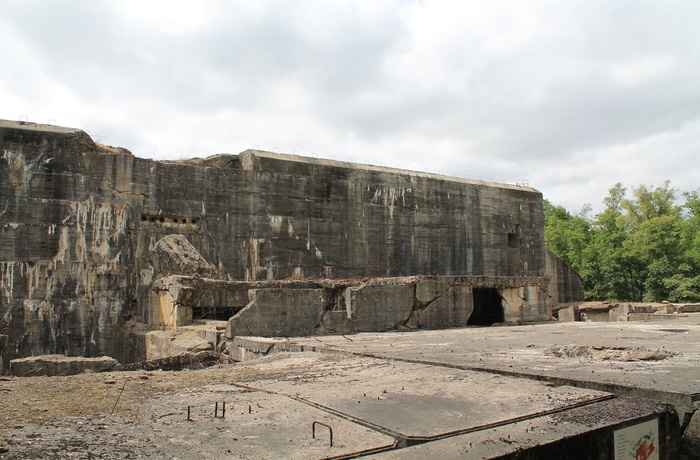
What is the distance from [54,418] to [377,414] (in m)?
1.81

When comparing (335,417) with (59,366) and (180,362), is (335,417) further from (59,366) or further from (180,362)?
(59,366)

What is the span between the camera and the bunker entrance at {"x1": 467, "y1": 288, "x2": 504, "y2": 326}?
14133 millimetres

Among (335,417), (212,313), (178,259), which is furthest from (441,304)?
(335,417)

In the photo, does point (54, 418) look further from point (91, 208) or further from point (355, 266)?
point (355, 266)

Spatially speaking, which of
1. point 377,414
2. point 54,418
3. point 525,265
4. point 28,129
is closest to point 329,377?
point 377,414

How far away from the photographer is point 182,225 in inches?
577

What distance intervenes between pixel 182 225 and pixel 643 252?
21.5 meters

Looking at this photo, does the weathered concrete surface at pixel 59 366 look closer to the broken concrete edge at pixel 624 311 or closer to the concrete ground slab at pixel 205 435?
the concrete ground slab at pixel 205 435

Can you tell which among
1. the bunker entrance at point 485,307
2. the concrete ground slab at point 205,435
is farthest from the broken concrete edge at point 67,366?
the bunker entrance at point 485,307

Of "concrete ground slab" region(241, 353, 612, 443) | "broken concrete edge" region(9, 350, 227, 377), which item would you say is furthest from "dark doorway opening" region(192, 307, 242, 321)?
"concrete ground slab" region(241, 353, 612, 443)

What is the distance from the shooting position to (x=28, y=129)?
13312mm

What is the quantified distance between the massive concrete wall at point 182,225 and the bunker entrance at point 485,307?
3844 millimetres

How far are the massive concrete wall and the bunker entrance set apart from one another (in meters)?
3.84

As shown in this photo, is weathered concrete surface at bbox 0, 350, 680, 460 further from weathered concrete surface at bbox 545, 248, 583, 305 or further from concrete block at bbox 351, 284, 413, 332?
weathered concrete surface at bbox 545, 248, 583, 305
